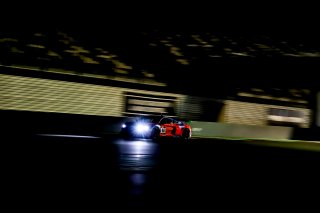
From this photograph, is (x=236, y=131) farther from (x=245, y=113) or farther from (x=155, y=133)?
(x=155, y=133)

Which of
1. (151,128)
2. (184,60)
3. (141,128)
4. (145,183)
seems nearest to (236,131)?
(184,60)

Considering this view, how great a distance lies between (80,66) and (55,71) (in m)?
1.57

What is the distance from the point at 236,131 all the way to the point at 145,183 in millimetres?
19736

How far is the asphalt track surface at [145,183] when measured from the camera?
5.77 metres

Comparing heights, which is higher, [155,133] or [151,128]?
[151,128]

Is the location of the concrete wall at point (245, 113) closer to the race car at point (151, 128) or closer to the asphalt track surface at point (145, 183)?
the race car at point (151, 128)

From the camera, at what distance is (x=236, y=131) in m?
26.5

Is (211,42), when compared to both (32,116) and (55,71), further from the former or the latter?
(32,116)

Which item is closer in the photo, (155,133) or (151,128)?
(151,128)

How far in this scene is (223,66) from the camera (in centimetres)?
3086

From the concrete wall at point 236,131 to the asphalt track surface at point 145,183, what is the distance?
→ 13.4 metres

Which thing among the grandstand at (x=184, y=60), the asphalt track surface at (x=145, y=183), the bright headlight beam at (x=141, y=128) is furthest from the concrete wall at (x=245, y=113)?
the asphalt track surface at (x=145, y=183)

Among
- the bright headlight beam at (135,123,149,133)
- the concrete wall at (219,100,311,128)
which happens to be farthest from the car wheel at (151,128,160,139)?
the concrete wall at (219,100,311,128)

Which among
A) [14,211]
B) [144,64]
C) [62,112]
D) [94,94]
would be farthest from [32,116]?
[14,211]
